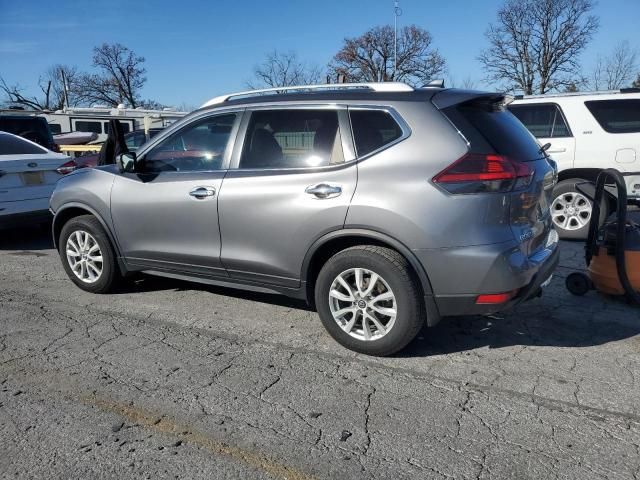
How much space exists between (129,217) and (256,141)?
1.37 m

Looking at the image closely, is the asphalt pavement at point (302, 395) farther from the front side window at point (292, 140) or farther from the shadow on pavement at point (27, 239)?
the shadow on pavement at point (27, 239)

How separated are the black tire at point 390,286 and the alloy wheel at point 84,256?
2425 mm

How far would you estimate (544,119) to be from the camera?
308 inches

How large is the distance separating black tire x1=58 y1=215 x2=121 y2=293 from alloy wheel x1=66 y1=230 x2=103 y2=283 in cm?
3

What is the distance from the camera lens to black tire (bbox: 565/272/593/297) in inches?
198

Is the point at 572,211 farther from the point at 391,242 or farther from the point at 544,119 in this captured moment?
the point at 391,242

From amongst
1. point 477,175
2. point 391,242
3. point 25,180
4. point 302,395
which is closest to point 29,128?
point 25,180

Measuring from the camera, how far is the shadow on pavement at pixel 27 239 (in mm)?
7727

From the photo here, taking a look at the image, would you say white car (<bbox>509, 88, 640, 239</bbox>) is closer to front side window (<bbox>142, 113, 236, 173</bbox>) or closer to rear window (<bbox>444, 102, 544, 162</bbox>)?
rear window (<bbox>444, 102, 544, 162</bbox>)

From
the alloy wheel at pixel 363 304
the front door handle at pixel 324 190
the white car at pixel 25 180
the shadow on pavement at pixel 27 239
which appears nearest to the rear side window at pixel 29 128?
the shadow on pavement at pixel 27 239

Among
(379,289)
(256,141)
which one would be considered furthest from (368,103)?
(379,289)

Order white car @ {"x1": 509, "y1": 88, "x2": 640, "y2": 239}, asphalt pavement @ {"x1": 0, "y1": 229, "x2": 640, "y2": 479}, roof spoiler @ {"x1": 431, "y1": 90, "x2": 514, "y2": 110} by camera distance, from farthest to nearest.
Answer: white car @ {"x1": 509, "y1": 88, "x2": 640, "y2": 239} → roof spoiler @ {"x1": 431, "y1": 90, "x2": 514, "y2": 110} → asphalt pavement @ {"x1": 0, "y1": 229, "x2": 640, "y2": 479}

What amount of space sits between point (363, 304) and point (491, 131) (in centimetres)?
140

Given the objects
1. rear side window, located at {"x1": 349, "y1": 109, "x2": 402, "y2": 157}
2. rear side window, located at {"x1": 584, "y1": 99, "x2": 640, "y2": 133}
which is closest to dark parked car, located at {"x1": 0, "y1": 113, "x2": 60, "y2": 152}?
rear side window, located at {"x1": 349, "y1": 109, "x2": 402, "y2": 157}
